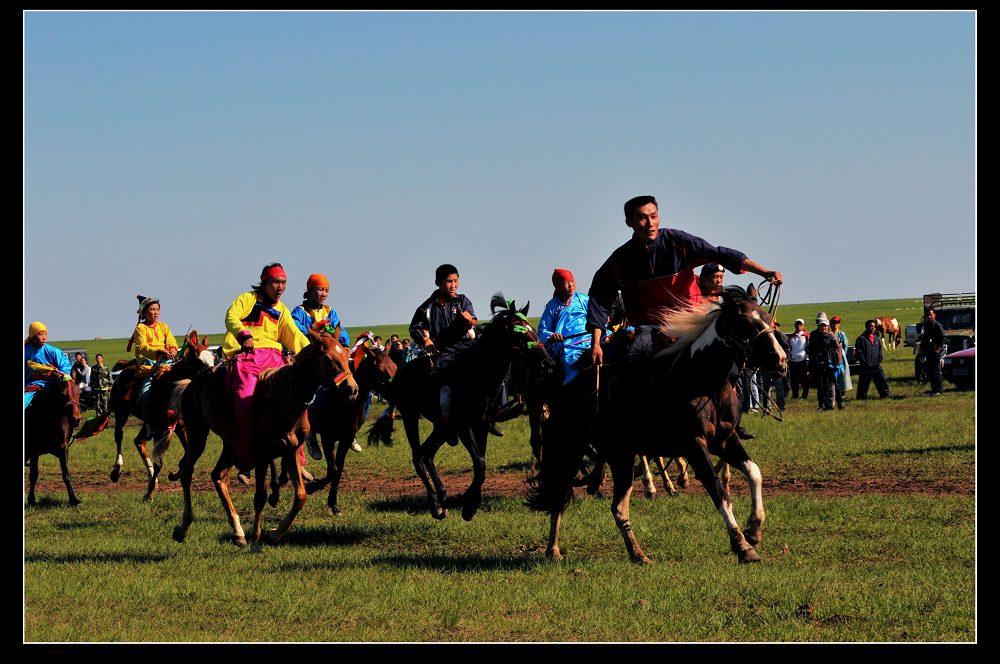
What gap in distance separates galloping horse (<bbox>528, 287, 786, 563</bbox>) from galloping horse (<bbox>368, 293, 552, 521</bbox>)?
161 cm

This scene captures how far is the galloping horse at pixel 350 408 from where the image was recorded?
15.5m

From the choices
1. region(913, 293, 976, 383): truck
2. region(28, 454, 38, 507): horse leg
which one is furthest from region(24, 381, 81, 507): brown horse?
region(913, 293, 976, 383): truck

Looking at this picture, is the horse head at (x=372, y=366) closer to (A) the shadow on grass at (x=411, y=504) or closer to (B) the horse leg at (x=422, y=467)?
(B) the horse leg at (x=422, y=467)

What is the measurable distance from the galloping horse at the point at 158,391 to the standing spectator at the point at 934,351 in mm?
21243

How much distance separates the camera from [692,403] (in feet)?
32.2

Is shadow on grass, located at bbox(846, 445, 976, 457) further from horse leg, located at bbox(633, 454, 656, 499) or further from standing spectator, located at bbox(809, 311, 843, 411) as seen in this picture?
standing spectator, located at bbox(809, 311, 843, 411)

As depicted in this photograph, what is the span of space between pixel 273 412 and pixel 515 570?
2.98 metres

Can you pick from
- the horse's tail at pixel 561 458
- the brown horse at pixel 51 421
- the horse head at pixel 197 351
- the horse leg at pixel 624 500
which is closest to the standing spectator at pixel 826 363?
the brown horse at pixel 51 421

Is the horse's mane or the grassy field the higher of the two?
the horse's mane

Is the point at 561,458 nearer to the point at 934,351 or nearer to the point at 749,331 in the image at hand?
the point at 749,331

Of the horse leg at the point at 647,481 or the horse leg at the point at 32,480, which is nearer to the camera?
the horse leg at the point at 647,481

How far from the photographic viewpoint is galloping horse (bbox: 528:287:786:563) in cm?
941
